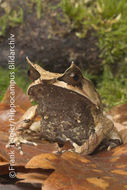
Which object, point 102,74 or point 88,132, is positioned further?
point 102,74

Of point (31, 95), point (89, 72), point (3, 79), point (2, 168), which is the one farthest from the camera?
point (89, 72)

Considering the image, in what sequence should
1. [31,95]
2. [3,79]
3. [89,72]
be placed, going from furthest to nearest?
[89,72], [3,79], [31,95]

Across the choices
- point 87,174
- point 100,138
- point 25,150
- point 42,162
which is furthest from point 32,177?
point 100,138

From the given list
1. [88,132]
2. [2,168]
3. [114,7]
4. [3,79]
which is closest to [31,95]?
[88,132]

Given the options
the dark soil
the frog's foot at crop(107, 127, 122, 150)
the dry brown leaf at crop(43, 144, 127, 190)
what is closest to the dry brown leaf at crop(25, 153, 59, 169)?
the dry brown leaf at crop(43, 144, 127, 190)

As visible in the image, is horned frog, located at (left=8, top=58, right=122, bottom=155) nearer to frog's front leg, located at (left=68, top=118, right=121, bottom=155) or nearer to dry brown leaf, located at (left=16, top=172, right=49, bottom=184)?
frog's front leg, located at (left=68, top=118, right=121, bottom=155)

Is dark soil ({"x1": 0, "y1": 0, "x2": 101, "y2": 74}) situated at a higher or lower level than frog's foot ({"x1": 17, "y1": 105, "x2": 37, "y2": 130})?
higher

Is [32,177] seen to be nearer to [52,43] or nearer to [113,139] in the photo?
[113,139]

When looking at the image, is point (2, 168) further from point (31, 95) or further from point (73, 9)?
point (73, 9)
